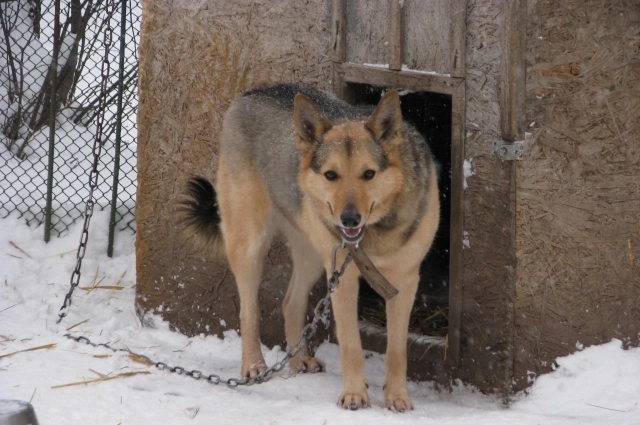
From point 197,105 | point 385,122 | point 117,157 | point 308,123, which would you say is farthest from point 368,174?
point 117,157

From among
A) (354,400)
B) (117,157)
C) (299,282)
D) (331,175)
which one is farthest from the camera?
(117,157)

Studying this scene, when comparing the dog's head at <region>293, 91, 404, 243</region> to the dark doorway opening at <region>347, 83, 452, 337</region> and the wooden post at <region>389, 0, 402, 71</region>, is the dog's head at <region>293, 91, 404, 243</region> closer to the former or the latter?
the wooden post at <region>389, 0, 402, 71</region>

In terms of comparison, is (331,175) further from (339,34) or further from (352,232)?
(339,34)

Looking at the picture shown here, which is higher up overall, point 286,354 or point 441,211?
point 441,211

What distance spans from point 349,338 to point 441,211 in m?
2.67

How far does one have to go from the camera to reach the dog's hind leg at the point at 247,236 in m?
5.48

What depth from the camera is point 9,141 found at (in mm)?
8617

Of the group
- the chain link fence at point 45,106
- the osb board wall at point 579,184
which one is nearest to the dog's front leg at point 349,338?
→ the osb board wall at point 579,184

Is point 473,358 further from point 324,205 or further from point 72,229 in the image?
point 72,229

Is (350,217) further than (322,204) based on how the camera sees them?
No

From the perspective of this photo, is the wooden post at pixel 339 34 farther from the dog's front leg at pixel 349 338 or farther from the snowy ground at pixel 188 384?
the snowy ground at pixel 188 384

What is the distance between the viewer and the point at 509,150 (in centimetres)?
491

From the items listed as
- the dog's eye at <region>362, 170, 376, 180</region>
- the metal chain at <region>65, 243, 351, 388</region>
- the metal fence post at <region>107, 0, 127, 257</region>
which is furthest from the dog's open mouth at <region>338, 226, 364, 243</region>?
Result: the metal fence post at <region>107, 0, 127, 257</region>

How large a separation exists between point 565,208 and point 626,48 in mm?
983
